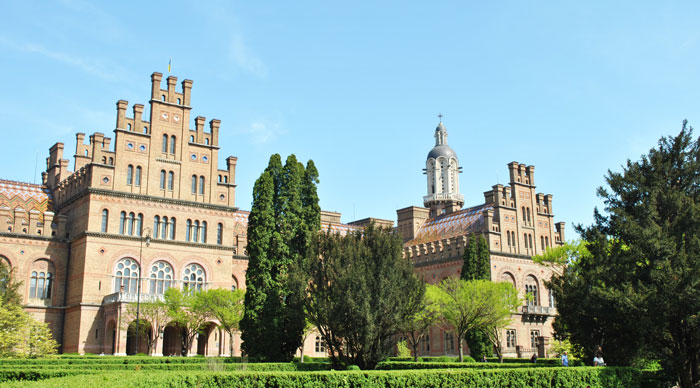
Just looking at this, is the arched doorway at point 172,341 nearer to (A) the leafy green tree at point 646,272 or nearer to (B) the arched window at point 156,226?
(B) the arched window at point 156,226

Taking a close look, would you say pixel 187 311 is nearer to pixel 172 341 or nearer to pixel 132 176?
pixel 172 341

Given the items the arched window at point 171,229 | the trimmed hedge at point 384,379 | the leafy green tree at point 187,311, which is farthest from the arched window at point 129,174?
the trimmed hedge at point 384,379

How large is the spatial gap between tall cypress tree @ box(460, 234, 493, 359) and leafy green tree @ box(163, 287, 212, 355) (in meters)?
23.8

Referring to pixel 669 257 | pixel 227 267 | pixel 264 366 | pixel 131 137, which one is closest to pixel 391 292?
pixel 264 366

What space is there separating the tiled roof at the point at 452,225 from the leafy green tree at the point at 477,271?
6.56 m

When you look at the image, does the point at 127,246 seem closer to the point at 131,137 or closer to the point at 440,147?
the point at 131,137

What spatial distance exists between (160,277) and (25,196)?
1670 centimetres

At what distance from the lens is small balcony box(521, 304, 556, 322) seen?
215 feet

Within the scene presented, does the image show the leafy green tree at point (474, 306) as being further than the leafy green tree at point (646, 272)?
Yes

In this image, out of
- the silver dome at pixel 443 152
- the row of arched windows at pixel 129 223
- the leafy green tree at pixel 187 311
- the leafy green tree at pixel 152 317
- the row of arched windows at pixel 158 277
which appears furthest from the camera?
the silver dome at pixel 443 152

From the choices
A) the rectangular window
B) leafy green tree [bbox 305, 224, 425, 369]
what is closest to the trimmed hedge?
leafy green tree [bbox 305, 224, 425, 369]

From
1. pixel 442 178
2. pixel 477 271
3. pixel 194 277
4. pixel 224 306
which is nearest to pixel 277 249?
A: pixel 224 306

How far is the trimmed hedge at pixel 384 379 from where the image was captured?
20594 millimetres

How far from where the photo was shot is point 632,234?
2803cm
